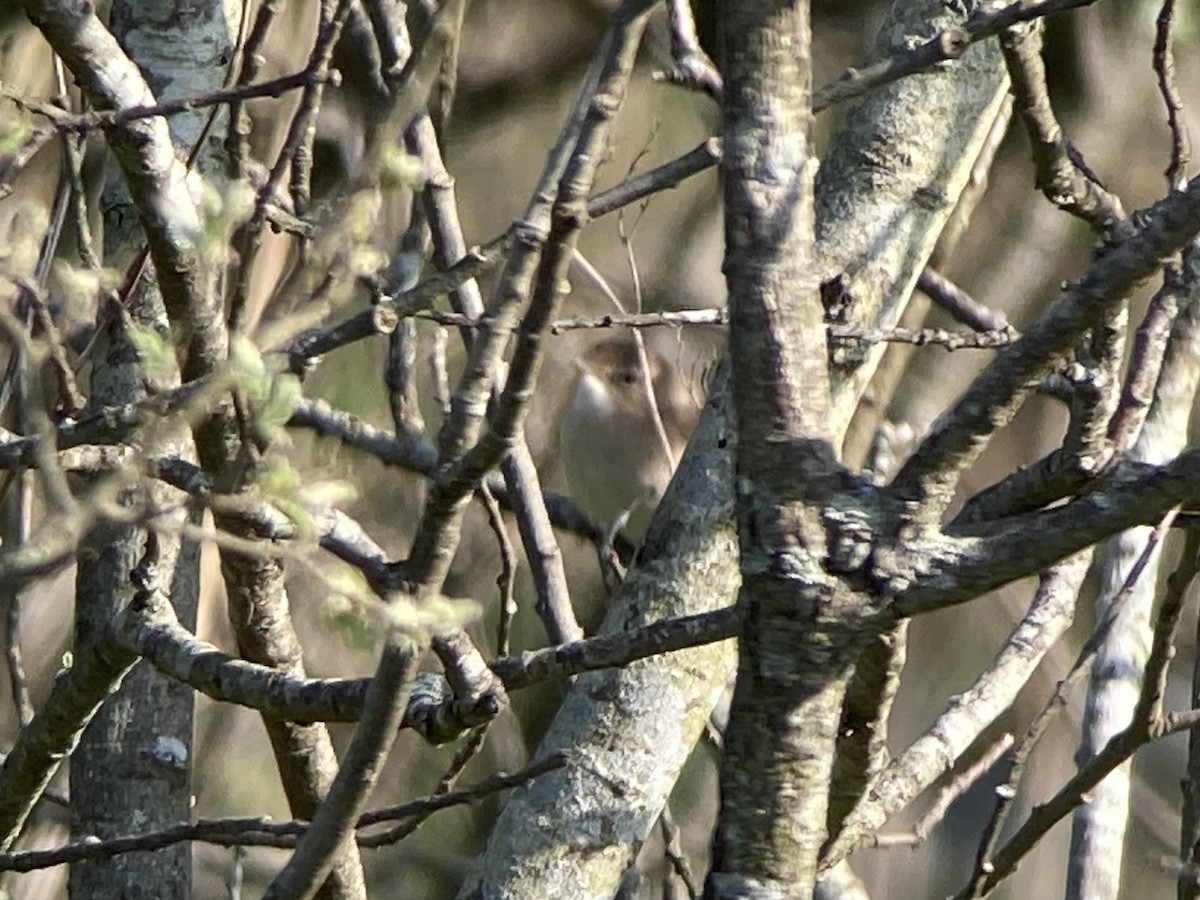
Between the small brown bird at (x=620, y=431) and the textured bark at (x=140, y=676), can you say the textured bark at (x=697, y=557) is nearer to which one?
the textured bark at (x=140, y=676)

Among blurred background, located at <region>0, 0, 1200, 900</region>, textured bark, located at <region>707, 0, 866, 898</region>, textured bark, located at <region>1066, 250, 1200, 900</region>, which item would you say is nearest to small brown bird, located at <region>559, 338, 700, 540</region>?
blurred background, located at <region>0, 0, 1200, 900</region>

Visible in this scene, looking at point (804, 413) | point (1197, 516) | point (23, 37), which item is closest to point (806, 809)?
point (804, 413)

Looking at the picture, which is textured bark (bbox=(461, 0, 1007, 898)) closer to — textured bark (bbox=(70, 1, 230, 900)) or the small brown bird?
textured bark (bbox=(70, 1, 230, 900))

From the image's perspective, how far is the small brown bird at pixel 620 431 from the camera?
2346mm

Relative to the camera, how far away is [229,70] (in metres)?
1.45

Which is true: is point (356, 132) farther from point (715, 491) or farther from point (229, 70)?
point (715, 491)

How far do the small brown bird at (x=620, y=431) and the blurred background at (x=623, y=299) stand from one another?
33mm

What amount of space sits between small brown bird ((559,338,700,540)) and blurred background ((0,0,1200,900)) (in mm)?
33

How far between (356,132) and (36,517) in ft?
2.45

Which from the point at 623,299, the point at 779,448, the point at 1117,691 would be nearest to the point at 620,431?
the point at 623,299

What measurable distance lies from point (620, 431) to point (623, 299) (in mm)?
199

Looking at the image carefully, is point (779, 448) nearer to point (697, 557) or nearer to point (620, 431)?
point (697, 557)

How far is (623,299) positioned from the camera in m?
2.38

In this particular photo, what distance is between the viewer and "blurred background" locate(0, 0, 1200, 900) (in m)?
2.34
